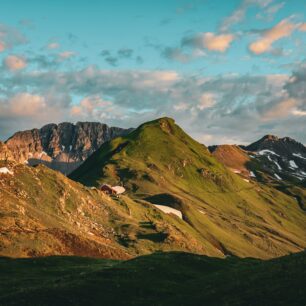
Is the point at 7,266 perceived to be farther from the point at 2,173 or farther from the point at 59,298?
the point at 2,173

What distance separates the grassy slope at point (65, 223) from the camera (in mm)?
113562

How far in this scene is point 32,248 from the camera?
107 metres

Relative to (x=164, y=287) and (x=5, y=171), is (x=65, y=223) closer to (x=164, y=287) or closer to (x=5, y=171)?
(x=5, y=171)

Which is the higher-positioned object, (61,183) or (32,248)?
(61,183)

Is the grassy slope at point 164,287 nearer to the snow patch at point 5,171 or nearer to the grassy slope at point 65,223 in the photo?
the grassy slope at point 65,223

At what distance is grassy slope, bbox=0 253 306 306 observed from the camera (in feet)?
160

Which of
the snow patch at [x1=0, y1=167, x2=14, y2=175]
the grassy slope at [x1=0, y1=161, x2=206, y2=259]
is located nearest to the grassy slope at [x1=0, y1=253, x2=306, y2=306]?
the grassy slope at [x1=0, y1=161, x2=206, y2=259]

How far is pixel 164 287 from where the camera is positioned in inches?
2371

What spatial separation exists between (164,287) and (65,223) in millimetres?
89752

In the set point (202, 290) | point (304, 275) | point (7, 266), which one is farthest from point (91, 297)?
point (7, 266)

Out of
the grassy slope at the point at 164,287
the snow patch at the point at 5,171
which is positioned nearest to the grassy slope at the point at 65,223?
the snow patch at the point at 5,171

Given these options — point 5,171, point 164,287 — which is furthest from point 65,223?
point 164,287

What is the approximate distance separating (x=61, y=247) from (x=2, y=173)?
47869 mm

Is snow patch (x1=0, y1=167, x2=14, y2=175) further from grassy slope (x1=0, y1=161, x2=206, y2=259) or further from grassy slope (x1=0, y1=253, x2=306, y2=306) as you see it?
grassy slope (x1=0, y1=253, x2=306, y2=306)
